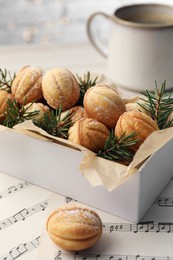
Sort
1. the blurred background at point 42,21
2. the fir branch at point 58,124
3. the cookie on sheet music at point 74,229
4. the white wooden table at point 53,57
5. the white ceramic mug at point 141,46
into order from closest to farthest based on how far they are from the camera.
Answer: the cookie on sheet music at point 74,229 < the fir branch at point 58,124 < the white ceramic mug at point 141,46 < the white wooden table at point 53,57 < the blurred background at point 42,21

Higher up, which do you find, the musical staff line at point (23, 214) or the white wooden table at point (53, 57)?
the white wooden table at point (53, 57)

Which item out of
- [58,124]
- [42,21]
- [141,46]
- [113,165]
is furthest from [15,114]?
[42,21]

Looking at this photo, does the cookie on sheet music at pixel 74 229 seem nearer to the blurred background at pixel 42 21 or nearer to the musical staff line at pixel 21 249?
the musical staff line at pixel 21 249

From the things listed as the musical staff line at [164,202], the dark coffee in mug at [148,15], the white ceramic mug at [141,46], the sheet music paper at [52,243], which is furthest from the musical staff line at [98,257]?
the dark coffee in mug at [148,15]

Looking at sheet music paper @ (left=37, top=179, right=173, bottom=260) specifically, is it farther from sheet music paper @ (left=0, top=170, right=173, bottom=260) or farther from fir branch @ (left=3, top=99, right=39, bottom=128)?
fir branch @ (left=3, top=99, right=39, bottom=128)

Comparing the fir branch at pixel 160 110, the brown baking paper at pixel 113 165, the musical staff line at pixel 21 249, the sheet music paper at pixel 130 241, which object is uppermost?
the fir branch at pixel 160 110

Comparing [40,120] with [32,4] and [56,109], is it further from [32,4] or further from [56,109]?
[32,4]

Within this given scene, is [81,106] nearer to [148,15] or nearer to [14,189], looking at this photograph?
[14,189]

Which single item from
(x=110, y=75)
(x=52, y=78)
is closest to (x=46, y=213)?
(x=52, y=78)
